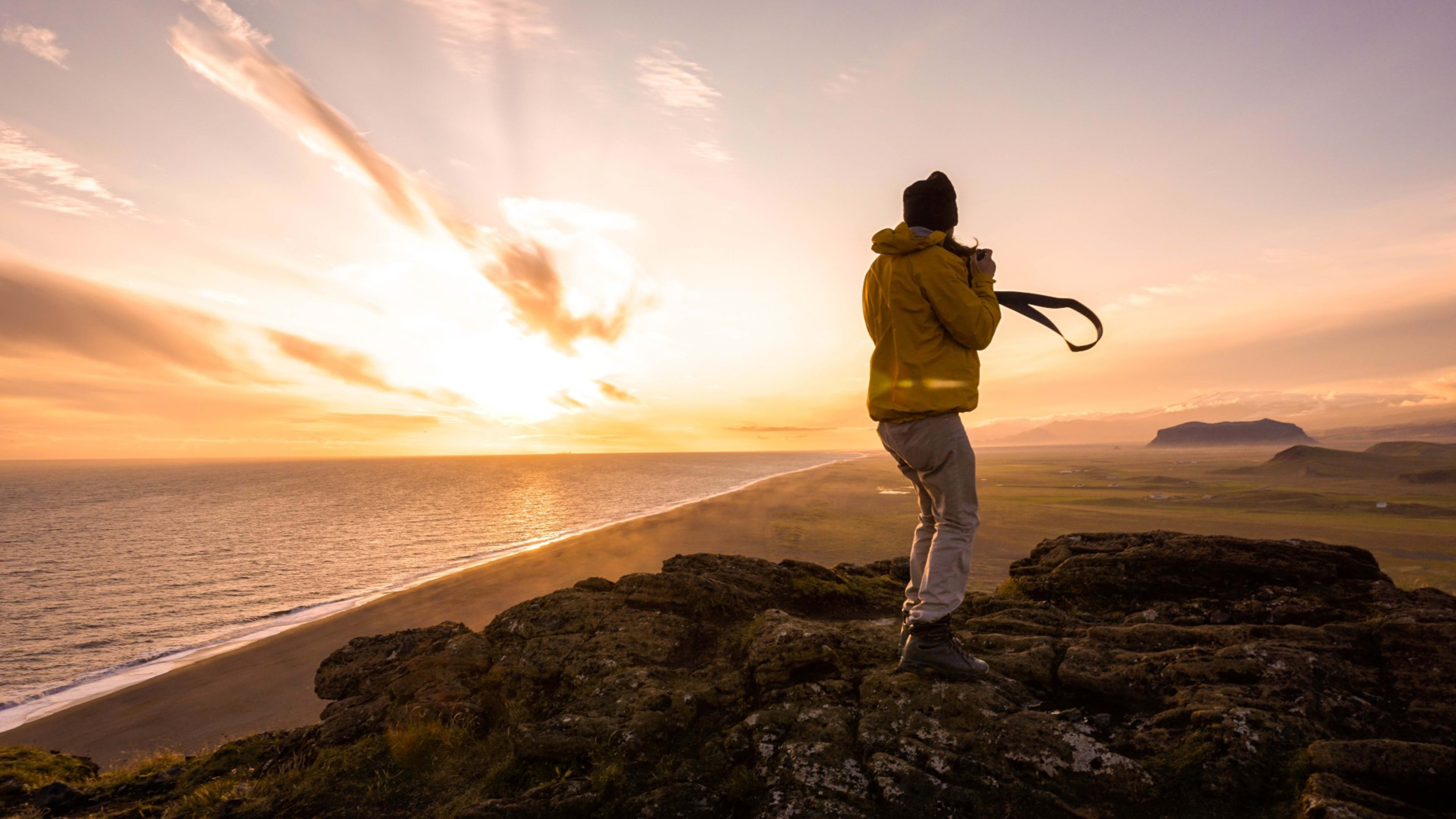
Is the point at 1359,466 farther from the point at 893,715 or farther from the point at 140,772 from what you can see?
the point at 140,772

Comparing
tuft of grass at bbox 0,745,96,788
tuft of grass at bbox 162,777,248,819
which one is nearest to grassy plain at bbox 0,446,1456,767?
tuft of grass at bbox 0,745,96,788

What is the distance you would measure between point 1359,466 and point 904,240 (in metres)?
96.8

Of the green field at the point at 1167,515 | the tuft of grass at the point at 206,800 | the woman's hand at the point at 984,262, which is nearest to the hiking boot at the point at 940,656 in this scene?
the woman's hand at the point at 984,262

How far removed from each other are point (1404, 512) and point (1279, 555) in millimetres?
45723

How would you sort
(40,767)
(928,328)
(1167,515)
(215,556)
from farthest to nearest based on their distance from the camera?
(1167,515)
(215,556)
(40,767)
(928,328)

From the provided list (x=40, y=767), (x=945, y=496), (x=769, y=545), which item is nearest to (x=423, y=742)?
(x=40, y=767)

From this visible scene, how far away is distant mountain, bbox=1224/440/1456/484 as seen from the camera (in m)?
51.8

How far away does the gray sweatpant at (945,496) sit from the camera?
4.62 meters

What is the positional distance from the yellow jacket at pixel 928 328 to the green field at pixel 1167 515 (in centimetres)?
1684

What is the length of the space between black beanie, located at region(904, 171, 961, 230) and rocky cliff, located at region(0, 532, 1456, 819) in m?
4.26

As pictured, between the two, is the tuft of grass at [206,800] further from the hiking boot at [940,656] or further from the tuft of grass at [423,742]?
the hiking boot at [940,656]

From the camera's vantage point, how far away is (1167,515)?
1436 inches

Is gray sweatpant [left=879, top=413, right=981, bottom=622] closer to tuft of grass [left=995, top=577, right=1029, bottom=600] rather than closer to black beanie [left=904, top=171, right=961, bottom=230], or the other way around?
black beanie [left=904, top=171, right=961, bottom=230]

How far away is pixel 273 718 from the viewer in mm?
12922
